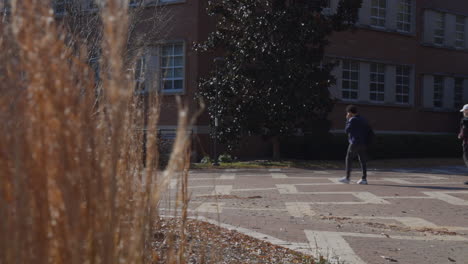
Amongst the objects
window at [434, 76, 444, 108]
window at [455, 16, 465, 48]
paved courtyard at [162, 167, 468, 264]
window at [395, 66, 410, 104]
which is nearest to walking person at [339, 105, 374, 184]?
paved courtyard at [162, 167, 468, 264]

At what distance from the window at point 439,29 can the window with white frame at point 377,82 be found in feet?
12.5

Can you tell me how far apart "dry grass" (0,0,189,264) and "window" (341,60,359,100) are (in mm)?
24547

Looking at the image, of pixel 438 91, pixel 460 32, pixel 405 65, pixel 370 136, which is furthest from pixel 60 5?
pixel 460 32

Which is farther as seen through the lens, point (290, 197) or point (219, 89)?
point (219, 89)

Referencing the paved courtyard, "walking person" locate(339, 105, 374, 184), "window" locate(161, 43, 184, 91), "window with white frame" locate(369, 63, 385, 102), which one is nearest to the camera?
the paved courtyard

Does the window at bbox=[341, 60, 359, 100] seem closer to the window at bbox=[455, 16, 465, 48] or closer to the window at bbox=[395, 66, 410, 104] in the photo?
the window at bbox=[395, 66, 410, 104]

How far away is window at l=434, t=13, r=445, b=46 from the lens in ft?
95.3

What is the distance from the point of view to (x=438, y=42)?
2919 centimetres

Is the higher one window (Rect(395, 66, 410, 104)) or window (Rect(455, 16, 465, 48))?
window (Rect(455, 16, 465, 48))

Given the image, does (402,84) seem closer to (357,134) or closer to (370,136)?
(370,136)

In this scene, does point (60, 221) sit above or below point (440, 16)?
below

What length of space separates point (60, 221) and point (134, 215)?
0.44 meters

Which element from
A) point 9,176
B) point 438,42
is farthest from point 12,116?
point 438,42

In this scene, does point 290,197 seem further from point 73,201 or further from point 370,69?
point 370,69
